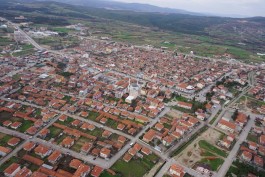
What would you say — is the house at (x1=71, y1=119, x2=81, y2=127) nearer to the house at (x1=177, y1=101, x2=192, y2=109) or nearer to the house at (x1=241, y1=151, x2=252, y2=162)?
the house at (x1=177, y1=101, x2=192, y2=109)

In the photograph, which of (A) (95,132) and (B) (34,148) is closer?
(B) (34,148)

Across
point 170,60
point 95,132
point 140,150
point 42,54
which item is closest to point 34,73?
point 42,54

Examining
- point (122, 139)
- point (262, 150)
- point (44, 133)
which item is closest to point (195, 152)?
point (262, 150)

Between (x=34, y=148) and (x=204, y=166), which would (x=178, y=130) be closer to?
(x=204, y=166)

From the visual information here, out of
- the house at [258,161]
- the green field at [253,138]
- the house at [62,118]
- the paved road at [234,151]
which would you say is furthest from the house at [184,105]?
the house at [62,118]

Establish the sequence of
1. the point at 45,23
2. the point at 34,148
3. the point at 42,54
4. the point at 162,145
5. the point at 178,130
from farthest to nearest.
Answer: the point at 45,23, the point at 42,54, the point at 178,130, the point at 162,145, the point at 34,148

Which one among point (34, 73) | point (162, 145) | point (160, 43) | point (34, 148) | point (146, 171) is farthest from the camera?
point (160, 43)

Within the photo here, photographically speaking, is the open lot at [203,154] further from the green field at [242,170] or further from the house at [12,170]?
the house at [12,170]
